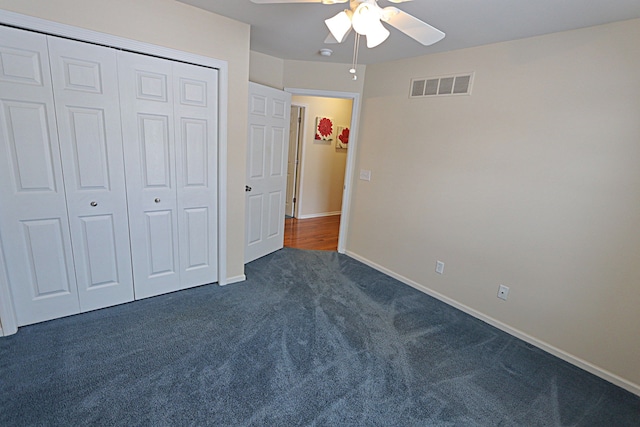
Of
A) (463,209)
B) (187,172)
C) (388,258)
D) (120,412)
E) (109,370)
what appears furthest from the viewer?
(388,258)

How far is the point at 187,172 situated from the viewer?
266cm

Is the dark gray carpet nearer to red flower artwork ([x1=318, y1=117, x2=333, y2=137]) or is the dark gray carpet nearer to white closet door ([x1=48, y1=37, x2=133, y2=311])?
white closet door ([x1=48, y1=37, x2=133, y2=311])

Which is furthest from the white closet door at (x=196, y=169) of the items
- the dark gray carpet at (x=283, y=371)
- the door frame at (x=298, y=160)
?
the door frame at (x=298, y=160)

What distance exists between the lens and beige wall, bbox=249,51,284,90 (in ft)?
11.2

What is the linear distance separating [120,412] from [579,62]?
3.55m

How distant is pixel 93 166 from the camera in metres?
2.24

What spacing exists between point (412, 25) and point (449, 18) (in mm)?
812

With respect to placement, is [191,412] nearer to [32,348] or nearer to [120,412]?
[120,412]

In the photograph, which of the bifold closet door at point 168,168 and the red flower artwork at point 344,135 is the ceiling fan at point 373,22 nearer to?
the bifold closet door at point 168,168

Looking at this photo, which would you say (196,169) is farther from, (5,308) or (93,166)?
(5,308)

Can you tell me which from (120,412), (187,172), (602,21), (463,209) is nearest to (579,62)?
(602,21)

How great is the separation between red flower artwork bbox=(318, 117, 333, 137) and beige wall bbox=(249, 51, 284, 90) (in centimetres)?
186

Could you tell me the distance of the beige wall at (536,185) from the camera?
2018 mm

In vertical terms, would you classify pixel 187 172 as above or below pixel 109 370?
above
